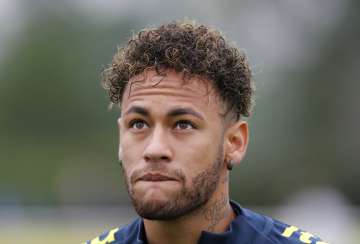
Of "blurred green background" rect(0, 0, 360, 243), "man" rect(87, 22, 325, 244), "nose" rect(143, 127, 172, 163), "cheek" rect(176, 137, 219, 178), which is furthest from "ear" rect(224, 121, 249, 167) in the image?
"blurred green background" rect(0, 0, 360, 243)

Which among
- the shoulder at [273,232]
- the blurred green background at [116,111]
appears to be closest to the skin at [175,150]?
the shoulder at [273,232]

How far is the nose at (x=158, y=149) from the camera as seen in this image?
4.21 metres

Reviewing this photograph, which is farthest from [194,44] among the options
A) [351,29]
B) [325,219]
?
[351,29]

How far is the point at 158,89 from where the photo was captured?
4.39 meters

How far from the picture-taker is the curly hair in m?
4.47

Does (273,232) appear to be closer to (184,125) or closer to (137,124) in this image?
(184,125)

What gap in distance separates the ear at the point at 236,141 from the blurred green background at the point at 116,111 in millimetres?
20289

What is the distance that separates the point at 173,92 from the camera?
437 centimetres

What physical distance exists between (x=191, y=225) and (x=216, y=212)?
0.18m

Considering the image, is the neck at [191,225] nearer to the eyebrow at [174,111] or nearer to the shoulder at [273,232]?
the shoulder at [273,232]

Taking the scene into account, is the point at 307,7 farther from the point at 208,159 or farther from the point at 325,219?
the point at 208,159

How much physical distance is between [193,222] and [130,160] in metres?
0.51

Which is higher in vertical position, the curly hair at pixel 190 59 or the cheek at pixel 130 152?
the curly hair at pixel 190 59

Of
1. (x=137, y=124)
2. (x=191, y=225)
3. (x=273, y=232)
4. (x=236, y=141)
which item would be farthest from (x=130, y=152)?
(x=273, y=232)
